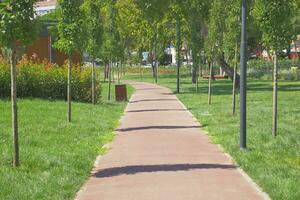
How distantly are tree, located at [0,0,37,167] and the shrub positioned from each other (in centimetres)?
1330

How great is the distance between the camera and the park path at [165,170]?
815cm

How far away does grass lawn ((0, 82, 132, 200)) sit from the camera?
27.8ft

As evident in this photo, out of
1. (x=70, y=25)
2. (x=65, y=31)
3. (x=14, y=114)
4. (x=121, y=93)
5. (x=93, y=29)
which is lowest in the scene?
(x=121, y=93)

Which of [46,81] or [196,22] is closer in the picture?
[46,81]

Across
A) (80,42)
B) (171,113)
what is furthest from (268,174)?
(171,113)

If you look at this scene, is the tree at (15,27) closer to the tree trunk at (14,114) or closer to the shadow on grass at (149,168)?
the tree trunk at (14,114)

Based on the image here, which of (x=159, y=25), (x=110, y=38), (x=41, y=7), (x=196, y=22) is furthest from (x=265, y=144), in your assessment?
(x=41, y=7)

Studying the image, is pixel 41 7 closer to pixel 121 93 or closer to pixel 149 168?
pixel 121 93

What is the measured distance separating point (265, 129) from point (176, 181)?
7.00 meters

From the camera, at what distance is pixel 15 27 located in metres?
9.58

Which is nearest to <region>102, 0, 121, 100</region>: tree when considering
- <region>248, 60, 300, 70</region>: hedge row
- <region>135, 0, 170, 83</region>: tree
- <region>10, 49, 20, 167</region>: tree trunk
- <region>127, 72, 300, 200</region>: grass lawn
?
<region>135, 0, 170, 83</region>: tree

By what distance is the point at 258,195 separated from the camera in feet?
26.5

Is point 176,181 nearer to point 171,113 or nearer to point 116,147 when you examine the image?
point 116,147

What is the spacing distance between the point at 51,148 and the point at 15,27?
10.8ft
